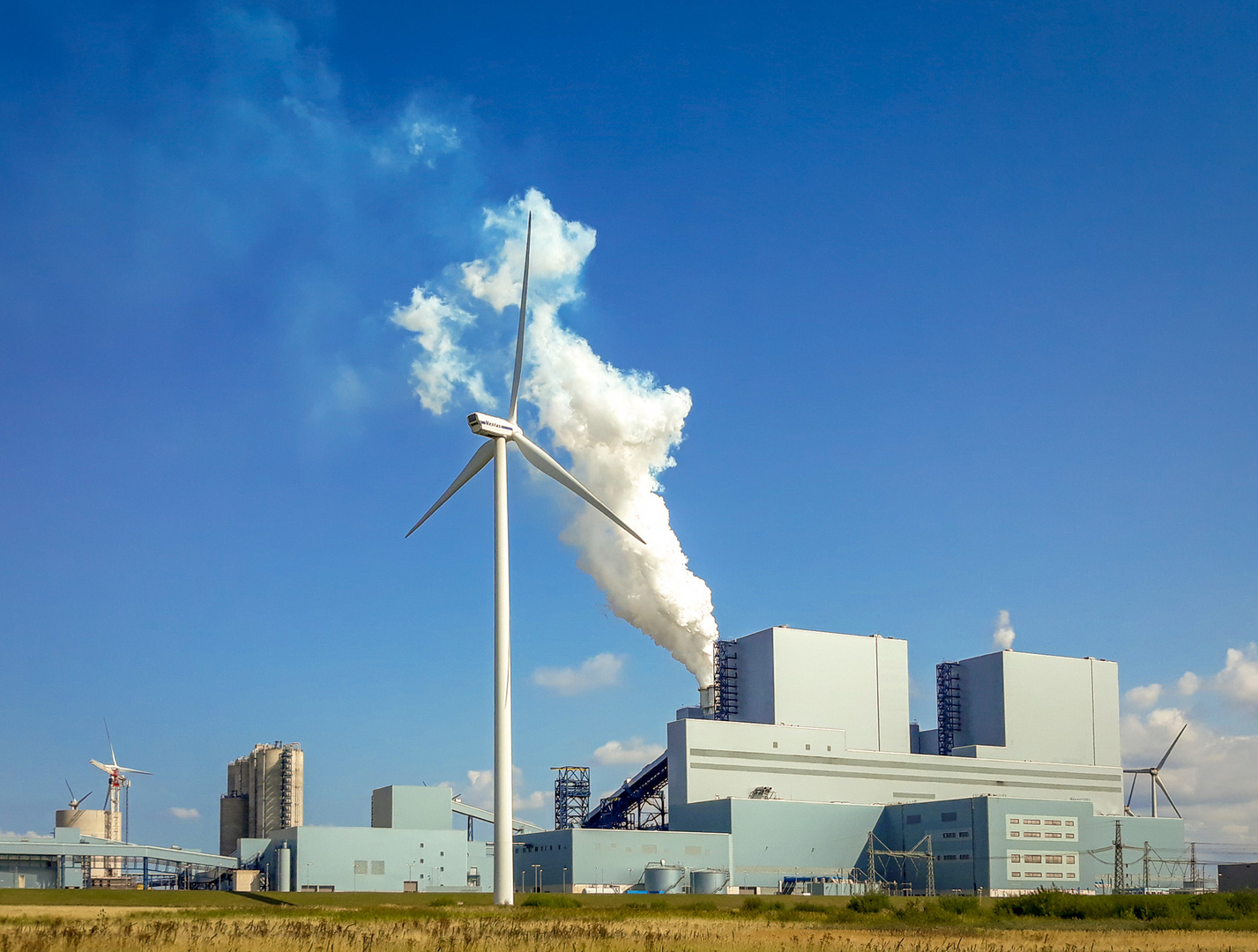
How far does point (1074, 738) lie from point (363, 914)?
94588 millimetres

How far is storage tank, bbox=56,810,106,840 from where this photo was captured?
127 metres

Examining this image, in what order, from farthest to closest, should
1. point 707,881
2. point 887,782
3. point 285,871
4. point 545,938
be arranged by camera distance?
point 887,782, point 285,871, point 707,881, point 545,938

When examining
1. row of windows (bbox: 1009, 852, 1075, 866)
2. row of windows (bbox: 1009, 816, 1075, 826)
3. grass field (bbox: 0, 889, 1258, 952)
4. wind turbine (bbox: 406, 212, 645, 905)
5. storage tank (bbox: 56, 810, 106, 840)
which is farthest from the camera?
storage tank (bbox: 56, 810, 106, 840)

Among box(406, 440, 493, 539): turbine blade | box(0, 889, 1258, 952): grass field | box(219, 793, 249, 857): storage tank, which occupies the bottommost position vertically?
box(219, 793, 249, 857): storage tank

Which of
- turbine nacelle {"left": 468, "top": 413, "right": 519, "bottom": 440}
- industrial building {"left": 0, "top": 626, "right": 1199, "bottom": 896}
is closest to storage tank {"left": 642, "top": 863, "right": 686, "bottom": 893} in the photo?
industrial building {"left": 0, "top": 626, "right": 1199, "bottom": 896}

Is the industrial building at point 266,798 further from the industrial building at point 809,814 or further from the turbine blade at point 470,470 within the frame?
the turbine blade at point 470,470

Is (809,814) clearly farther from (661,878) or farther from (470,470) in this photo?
(470,470)

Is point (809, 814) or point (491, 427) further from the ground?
point (491, 427)

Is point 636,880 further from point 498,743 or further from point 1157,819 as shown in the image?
point 1157,819

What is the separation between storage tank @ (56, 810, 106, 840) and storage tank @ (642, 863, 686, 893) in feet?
219

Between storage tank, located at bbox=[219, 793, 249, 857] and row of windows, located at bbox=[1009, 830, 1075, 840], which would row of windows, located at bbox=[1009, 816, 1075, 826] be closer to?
row of windows, located at bbox=[1009, 830, 1075, 840]

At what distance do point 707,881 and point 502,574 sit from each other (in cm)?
4342

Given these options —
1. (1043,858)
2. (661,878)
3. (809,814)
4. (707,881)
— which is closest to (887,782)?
(809,814)

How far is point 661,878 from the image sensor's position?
90.3 m
